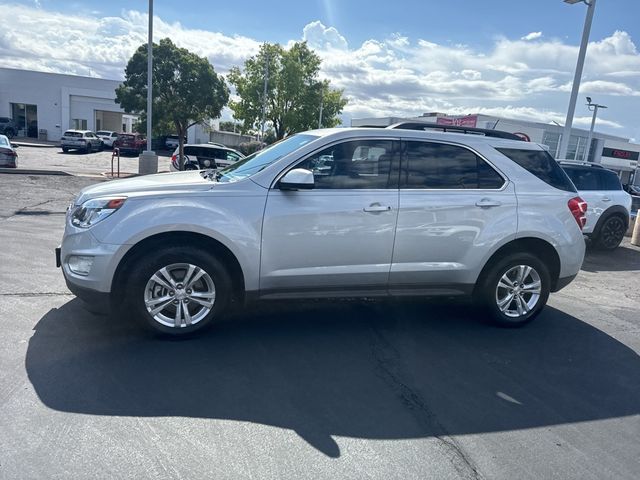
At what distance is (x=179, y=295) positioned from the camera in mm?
4266

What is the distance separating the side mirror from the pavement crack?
5.22ft

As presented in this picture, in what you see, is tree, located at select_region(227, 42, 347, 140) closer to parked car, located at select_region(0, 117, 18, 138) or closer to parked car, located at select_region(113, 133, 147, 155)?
parked car, located at select_region(113, 133, 147, 155)

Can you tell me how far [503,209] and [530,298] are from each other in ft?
3.41

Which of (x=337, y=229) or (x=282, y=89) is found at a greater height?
(x=282, y=89)

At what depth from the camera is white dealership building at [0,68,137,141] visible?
151ft

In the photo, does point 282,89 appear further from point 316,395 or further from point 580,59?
point 316,395

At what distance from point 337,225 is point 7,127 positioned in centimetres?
4841

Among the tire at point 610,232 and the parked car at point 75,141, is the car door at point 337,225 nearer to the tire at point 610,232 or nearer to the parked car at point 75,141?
the tire at point 610,232

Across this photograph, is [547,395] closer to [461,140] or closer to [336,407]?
[336,407]

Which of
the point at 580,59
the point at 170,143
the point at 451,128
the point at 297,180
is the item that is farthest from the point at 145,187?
the point at 170,143

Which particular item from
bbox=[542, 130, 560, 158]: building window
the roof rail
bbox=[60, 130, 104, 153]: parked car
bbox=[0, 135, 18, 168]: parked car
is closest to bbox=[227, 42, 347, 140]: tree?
bbox=[60, 130, 104, 153]: parked car

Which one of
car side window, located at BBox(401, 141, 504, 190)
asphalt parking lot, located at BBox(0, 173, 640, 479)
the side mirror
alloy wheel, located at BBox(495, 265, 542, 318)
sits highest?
car side window, located at BBox(401, 141, 504, 190)

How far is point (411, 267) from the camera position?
4.80 metres

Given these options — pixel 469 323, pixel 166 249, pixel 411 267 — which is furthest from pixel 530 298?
pixel 166 249
